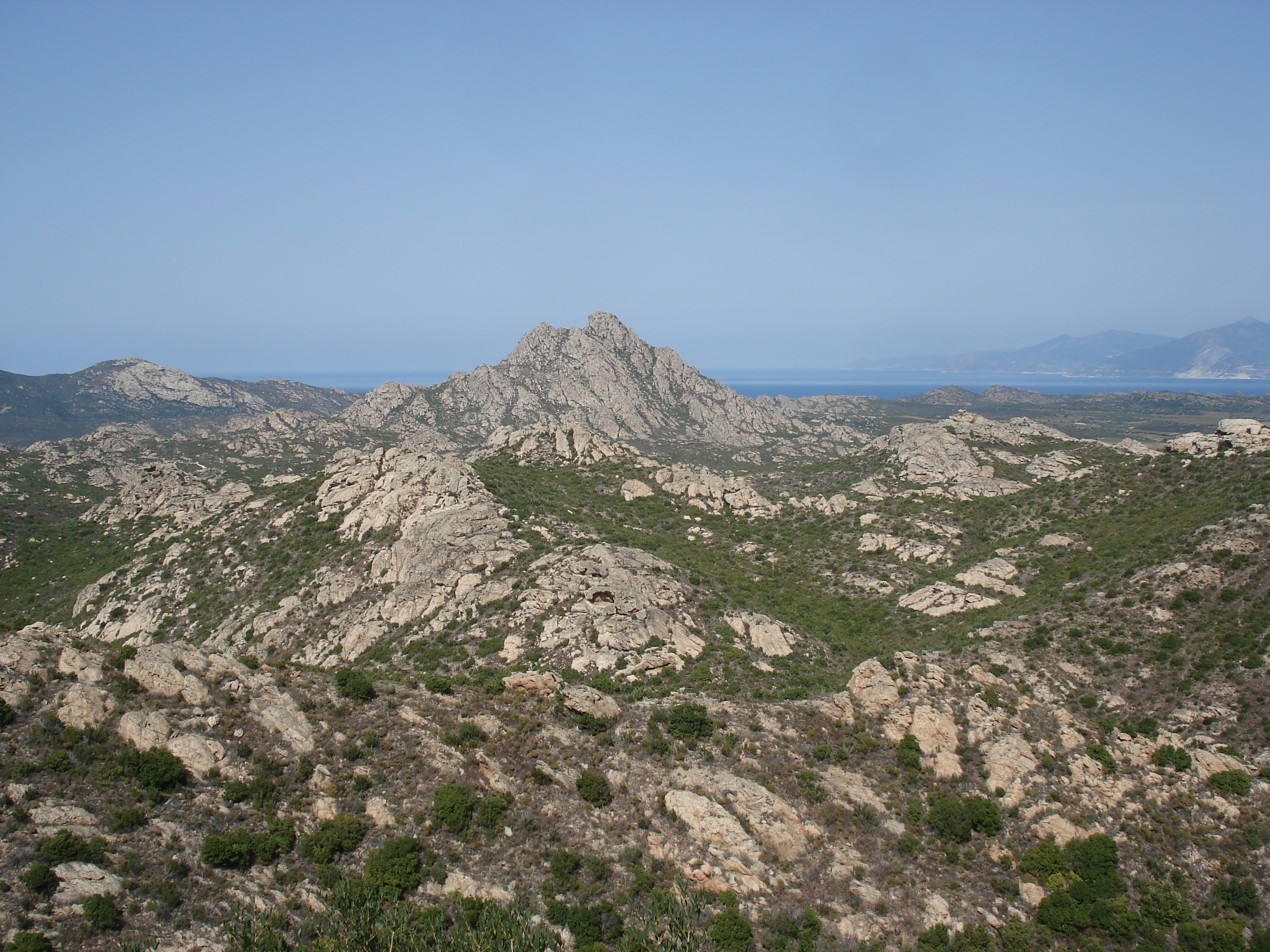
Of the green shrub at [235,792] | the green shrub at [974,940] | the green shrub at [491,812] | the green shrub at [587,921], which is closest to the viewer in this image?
the green shrub at [587,921]

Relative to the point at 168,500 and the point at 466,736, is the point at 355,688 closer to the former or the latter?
the point at 466,736

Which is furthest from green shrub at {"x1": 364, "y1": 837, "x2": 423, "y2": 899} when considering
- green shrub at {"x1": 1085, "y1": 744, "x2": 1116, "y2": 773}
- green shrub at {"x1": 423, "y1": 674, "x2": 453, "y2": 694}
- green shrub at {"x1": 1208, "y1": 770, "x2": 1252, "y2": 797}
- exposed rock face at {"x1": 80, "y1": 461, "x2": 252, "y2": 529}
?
exposed rock face at {"x1": 80, "y1": 461, "x2": 252, "y2": 529}

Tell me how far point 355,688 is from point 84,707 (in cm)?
1029

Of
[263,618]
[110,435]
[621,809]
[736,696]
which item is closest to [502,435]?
[263,618]

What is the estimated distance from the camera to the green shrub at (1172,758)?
28.0 metres

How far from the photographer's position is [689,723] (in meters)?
30.3

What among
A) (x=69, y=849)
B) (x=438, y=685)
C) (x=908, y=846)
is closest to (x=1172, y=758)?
(x=908, y=846)

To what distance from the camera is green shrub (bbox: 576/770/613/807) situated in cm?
2600

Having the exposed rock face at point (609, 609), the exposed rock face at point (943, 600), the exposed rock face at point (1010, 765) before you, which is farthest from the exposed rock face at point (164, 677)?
the exposed rock face at point (943, 600)

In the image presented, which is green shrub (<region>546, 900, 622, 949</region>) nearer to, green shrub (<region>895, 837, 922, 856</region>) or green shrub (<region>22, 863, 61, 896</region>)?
green shrub (<region>895, 837, 922, 856</region>)

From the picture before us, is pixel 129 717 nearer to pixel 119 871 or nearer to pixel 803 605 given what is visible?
pixel 119 871

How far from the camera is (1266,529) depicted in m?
40.2

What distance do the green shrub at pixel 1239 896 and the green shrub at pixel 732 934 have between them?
62.9 feet

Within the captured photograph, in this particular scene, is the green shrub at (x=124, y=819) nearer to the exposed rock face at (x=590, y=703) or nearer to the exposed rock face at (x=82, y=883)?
the exposed rock face at (x=82, y=883)
